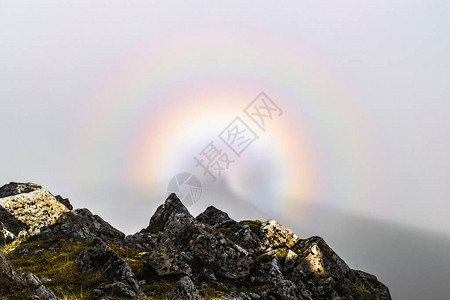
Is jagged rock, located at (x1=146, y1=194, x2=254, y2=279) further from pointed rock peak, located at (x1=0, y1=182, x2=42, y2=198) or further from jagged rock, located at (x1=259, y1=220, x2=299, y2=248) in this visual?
pointed rock peak, located at (x1=0, y1=182, x2=42, y2=198)

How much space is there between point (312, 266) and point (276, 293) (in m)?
5.18

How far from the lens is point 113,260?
16547 millimetres

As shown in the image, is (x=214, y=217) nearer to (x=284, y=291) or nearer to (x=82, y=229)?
(x=82, y=229)

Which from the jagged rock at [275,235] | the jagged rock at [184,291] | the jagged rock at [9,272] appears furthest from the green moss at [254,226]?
the jagged rock at [9,272]

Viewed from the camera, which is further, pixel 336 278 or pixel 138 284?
pixel 336 278

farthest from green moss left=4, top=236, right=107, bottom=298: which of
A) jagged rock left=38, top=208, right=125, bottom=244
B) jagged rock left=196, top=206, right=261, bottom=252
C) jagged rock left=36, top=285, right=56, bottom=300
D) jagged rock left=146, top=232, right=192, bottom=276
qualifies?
jagged rock left=196, top=206, right=261, bottom=252

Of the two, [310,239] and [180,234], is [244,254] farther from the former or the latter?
[310,239]

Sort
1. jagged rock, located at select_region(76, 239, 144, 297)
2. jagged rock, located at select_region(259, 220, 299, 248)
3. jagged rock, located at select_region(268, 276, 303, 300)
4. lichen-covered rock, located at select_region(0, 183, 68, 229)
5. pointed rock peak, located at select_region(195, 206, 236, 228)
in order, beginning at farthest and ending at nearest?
1. lichen-covered rock, located at select_region(0, 183, 68, 229)
2. pointed rock peak, located at select_region(195, 206, 236, 228)
3. jagged rock, located at select_region(259, 220, 299, 248)
4. jagged rock, located at select_region(268, 276, 303, 300)
5. jagged rock, located at select_region(76, 239, 144, 297)

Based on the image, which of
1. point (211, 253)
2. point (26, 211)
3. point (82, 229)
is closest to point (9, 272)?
point (211, 253)

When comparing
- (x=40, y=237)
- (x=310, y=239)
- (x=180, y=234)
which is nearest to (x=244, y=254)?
(x=180, y=234)

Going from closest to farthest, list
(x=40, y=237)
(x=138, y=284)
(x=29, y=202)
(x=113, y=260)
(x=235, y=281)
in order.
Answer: (x=138, y=284) < (x=113, y=260) < (x=235, y=281) < (x=40, y=237) < (x=29, y=202)

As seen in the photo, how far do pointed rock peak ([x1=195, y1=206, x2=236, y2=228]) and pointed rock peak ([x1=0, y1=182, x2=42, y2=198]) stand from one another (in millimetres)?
23761

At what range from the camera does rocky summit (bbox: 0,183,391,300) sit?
13469mm

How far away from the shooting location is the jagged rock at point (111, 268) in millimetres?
13297
